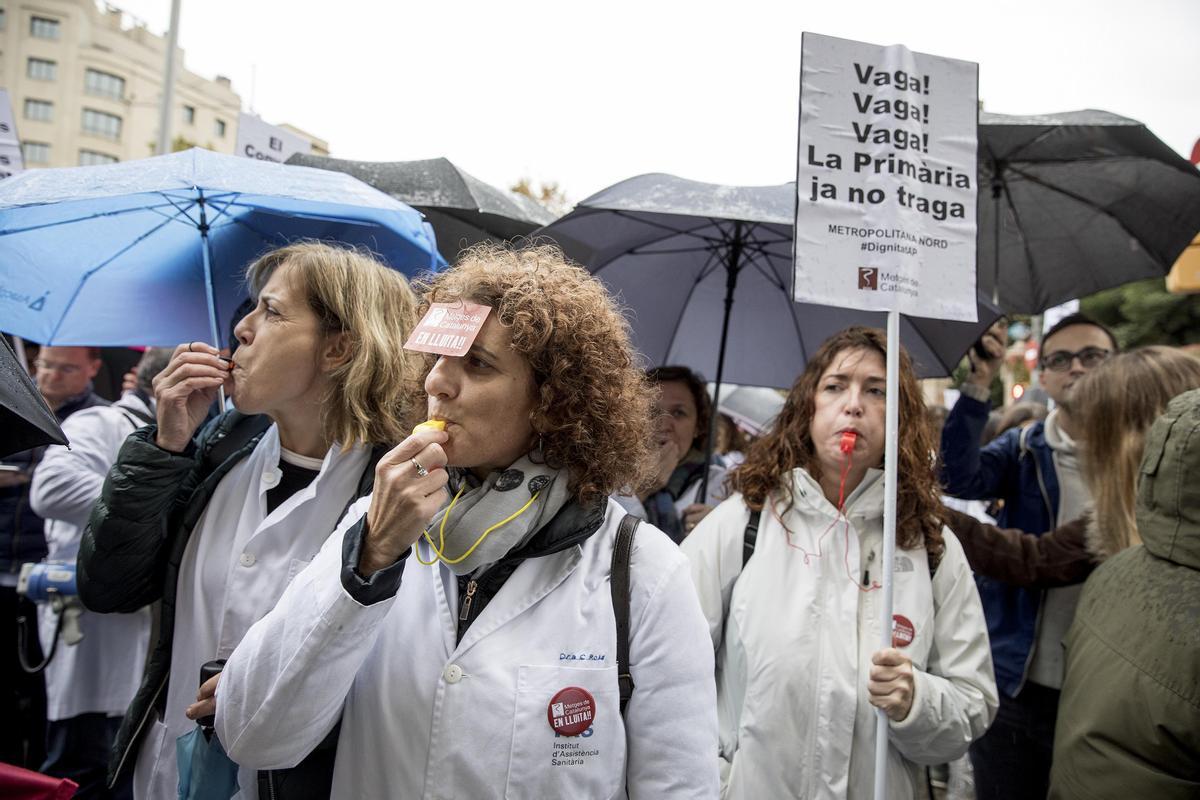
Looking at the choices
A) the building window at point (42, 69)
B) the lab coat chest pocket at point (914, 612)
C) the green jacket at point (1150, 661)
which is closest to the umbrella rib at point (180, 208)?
the lab coat chest pocket at point (914, 612)

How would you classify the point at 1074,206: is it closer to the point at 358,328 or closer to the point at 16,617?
the point at 358,328

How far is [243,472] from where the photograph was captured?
225cm

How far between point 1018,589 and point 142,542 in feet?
9.96

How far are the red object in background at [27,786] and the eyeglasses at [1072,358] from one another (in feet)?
13.6

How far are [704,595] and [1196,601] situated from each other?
3.92 ft

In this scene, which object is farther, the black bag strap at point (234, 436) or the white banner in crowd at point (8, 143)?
the white banner in crowd at point (8, 143)

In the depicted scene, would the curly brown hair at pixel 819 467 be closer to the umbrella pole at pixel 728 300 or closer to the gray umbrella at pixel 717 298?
the gray umbrella at pixel 717 298

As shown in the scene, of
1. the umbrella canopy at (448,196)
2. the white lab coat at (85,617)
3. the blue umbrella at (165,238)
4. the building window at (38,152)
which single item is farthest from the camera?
the building window at (38,152)

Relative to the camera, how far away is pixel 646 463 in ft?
6.59

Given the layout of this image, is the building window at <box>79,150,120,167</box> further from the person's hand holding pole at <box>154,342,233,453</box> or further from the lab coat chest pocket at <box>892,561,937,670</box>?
the lab coat chest pocket at <box>892,561,937,670</box>

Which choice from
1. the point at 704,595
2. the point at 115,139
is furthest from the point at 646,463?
the point at 115,139

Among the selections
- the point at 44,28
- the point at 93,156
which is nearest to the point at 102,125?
the point at 93,156

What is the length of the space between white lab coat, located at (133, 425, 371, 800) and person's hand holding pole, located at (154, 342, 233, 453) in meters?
0.20

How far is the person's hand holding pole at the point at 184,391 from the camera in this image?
212 cm
